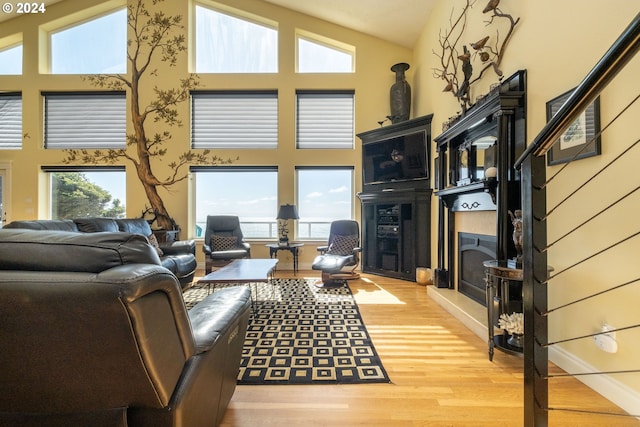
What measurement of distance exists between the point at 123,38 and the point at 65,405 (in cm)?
693

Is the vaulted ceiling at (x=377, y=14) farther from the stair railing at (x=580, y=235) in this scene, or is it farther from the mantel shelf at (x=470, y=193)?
the stair railing at (x=580, y=235)

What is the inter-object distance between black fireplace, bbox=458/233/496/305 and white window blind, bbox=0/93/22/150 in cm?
790

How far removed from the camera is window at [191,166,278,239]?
570 cm

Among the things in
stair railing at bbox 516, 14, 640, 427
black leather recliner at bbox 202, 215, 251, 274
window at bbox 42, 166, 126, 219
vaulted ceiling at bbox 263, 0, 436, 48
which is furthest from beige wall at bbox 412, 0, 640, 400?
window at bbox 42, 166, 126, 219

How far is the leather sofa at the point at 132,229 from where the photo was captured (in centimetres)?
314

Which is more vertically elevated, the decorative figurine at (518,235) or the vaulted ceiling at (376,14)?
the vaulted ceiling at (376,14)

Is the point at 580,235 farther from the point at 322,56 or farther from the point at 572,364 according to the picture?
Result: the point at 322,56


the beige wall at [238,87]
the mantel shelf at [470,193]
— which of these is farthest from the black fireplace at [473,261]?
the beige wall at [238,87]

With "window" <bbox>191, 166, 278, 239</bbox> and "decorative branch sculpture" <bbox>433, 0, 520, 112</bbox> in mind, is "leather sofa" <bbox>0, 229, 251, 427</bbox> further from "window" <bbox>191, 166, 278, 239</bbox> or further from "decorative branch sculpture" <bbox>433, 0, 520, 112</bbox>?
"window" <bbox>191, 166, 278, 239</bbox>

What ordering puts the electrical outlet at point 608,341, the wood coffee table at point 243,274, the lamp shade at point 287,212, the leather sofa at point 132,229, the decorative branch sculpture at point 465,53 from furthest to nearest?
the lamp shade at point 287,212, the leather sofa at point 132,229, the wood coffee table at point 243,274, the decorative branch sculpture at point 465,53, the electrical outlet at point 608,341

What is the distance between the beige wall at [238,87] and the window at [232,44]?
7.5 inches

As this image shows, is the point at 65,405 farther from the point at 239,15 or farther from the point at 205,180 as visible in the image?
the point at 239,15

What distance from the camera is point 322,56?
5.66 metres

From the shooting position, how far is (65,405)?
0.88 meters
